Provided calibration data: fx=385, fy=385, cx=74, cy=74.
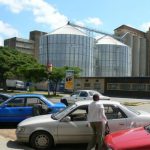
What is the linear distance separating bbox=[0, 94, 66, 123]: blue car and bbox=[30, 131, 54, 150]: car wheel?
409cm

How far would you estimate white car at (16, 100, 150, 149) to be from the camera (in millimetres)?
10977

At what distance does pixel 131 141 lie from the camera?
20.6ft

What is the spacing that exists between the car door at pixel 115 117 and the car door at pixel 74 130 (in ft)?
2.13

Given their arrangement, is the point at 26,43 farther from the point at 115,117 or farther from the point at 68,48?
the point at 115,117

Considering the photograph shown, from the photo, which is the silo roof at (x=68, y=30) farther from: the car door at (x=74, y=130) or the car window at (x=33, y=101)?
the car door at (x=74, y=130)

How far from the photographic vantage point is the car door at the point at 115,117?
432 inches

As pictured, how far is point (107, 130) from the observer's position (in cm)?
1059

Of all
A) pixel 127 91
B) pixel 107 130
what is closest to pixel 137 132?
pixel 107 130

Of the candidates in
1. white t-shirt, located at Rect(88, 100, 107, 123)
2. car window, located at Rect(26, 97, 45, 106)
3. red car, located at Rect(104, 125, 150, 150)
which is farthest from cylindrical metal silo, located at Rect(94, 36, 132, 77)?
red car, located at Rect(104, 125, 150, 150)

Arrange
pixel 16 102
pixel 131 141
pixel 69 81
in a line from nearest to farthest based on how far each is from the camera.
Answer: pixel 131 141
pixel 16 102
pixel 69 81

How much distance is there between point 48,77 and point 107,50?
158 feet

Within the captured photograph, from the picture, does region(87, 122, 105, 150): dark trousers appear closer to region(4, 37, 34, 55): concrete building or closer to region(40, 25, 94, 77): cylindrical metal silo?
region(40, 25, 94, 77): cylindrical metal silo

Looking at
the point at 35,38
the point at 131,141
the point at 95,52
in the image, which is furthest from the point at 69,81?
the point at 35,38

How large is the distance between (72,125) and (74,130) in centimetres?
15
